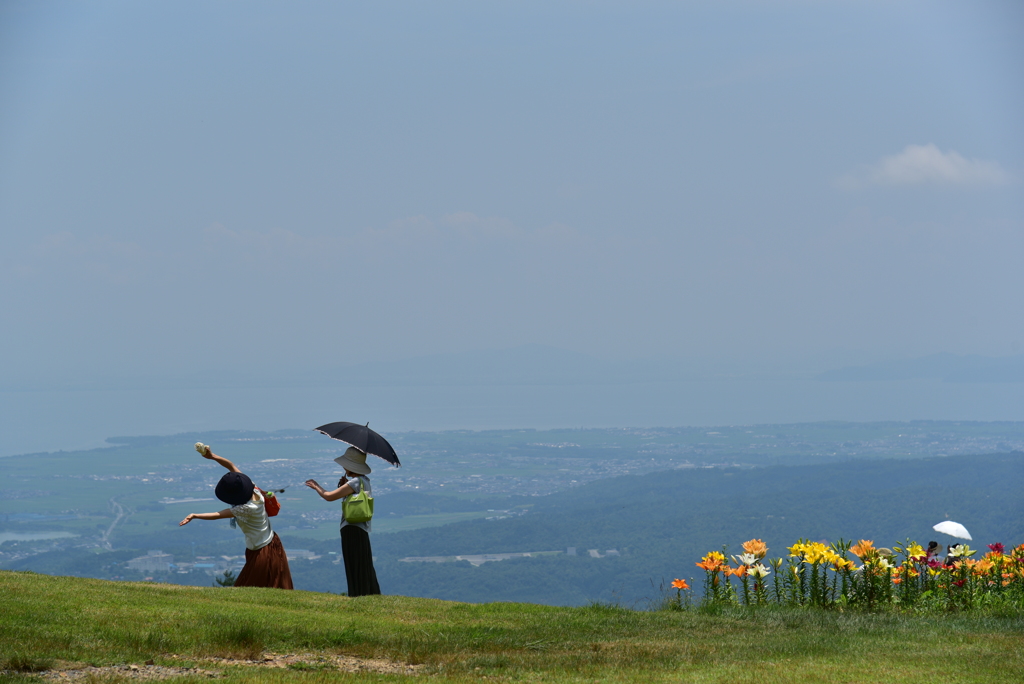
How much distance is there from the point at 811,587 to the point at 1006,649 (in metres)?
3.86

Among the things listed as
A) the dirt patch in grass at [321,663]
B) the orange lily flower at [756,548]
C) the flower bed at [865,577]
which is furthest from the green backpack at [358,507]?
the orange lily flower at [756,548]

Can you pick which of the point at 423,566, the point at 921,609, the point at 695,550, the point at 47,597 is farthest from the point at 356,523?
the point at 695,550

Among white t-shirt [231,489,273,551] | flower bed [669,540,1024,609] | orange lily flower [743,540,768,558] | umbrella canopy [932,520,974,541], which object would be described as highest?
white t-shirt [231,489,273,551]

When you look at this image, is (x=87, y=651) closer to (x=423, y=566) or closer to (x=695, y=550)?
(x=423, y=566)

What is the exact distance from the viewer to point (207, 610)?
10.9m

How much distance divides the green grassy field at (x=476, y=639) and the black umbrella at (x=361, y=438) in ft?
7.57

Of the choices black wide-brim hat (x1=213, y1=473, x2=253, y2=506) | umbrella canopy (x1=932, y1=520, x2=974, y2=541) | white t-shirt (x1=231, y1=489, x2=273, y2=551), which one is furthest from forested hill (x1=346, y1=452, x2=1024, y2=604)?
black wide-brim hat (x1=213, y1=473, x2=253, y2=506)

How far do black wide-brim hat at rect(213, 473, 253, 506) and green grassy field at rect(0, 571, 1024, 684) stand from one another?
1.41 meters

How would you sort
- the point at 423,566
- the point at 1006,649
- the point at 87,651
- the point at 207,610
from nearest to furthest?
the point at 87,651
the point at 1006,649
the point at 207,610
the point at 423,566

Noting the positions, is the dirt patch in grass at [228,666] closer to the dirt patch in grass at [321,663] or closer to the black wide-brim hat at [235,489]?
the dirt patch in grass at [321,663]

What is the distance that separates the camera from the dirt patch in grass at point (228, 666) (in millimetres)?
8102

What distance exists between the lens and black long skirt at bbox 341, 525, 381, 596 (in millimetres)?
14156

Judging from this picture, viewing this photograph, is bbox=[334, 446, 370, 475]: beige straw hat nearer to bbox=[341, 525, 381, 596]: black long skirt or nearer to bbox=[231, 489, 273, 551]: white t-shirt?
bbox=[341, 525, 381, 596]: black long skirt

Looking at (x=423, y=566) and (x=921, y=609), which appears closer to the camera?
(x=921, y=609)
